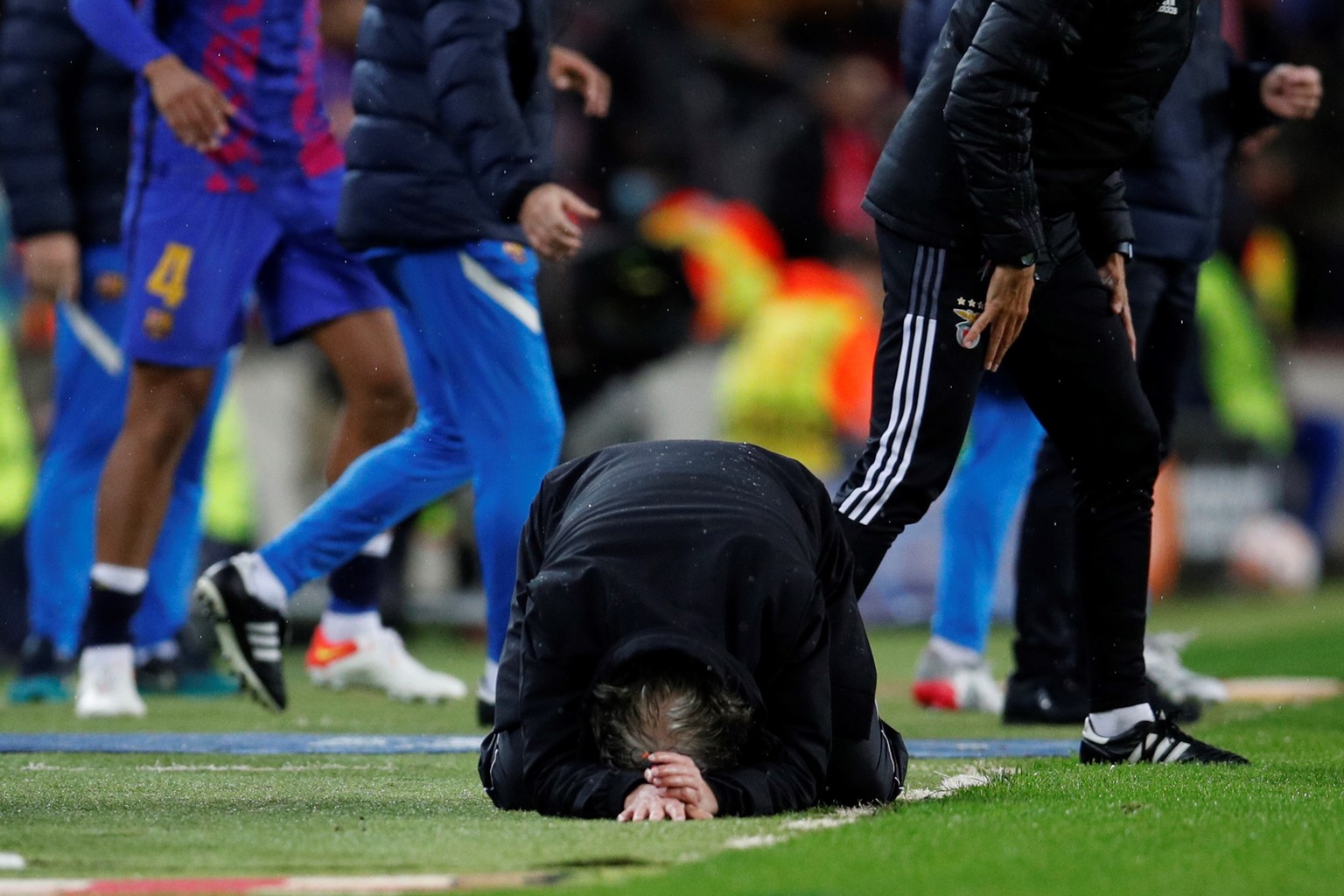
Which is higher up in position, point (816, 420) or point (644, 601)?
point (644, 601)

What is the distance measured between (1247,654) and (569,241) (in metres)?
4.52

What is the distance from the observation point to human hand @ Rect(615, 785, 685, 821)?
3.28 meters

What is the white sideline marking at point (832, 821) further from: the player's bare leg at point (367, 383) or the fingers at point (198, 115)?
the fingers at point (198, 115)

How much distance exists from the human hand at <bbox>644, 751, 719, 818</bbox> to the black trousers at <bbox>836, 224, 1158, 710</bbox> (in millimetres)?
853

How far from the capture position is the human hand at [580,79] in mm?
5895

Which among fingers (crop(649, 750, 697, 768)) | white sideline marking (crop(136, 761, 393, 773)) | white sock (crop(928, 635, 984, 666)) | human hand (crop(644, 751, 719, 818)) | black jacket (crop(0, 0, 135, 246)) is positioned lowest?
white sock (crop(928, 635, 984, 666))

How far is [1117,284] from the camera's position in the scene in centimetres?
437

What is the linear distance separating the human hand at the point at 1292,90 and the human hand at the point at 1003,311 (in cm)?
185

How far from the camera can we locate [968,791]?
12.6 ft

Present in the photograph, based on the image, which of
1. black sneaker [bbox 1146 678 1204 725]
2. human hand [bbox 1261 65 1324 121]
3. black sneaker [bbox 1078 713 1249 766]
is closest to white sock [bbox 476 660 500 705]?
black sneaker [bbox 1078 713 1249 766]

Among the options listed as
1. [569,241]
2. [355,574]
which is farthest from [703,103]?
[569,241]

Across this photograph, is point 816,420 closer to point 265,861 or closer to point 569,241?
point 569,241

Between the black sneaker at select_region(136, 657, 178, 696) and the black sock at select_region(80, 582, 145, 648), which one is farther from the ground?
the black sock at select_region(80, 582, 145, 648)

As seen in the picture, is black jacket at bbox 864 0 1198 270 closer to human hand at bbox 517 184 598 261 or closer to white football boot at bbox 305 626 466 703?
human hand at bbox 517 184 598 261
